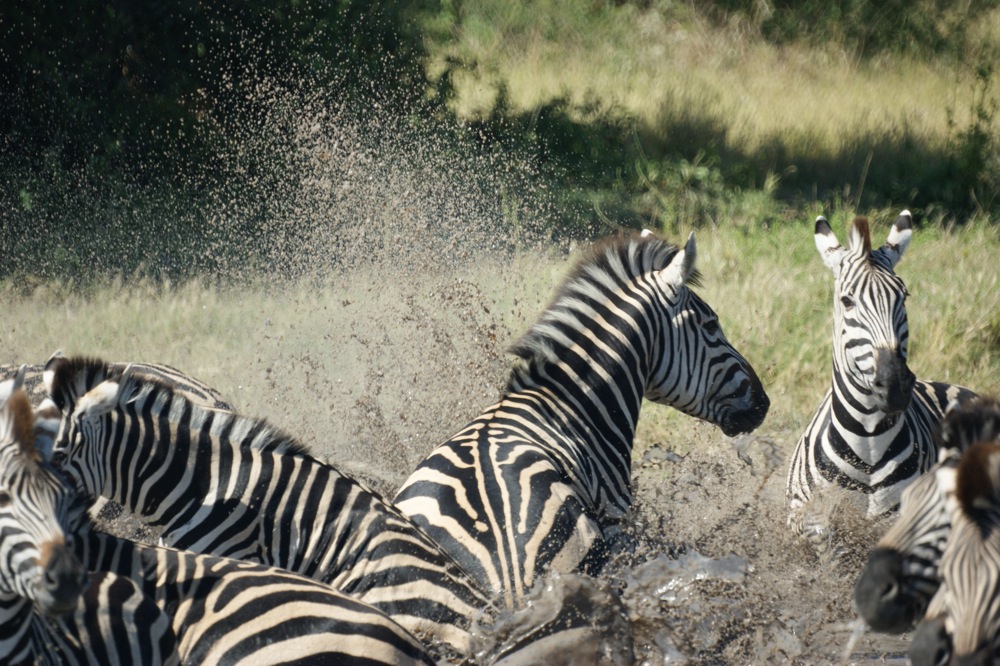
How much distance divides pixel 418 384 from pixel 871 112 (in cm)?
1098

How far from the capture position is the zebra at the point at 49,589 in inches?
122

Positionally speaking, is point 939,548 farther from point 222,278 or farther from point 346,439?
point 222,278

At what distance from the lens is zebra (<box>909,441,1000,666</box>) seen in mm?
2744

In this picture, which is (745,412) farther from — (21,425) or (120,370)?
(21,425)

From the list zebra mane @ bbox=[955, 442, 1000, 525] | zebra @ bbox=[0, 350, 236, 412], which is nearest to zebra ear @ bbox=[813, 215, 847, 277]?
zebra mane @ bbox=[955, 442, 1000, 525]

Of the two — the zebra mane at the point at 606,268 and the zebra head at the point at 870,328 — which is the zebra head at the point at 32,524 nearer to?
the zebra mane at the point at 606,268

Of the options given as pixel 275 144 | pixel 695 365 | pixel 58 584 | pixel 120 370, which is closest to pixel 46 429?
pixel 58 584

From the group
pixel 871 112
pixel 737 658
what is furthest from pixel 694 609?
pixel 871 112

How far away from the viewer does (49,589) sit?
3057 mm

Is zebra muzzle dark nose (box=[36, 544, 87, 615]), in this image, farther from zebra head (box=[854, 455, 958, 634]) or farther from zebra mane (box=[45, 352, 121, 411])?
zebra head (box=[854, 455, 958, 634])

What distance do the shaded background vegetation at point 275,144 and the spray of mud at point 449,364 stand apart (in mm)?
105

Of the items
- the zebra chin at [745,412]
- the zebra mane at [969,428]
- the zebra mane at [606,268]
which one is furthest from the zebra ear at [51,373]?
Result: the zebra chin at [745,412]

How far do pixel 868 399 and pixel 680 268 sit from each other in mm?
1142

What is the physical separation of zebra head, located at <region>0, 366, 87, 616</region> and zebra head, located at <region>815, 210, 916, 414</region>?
3760 millimetres
